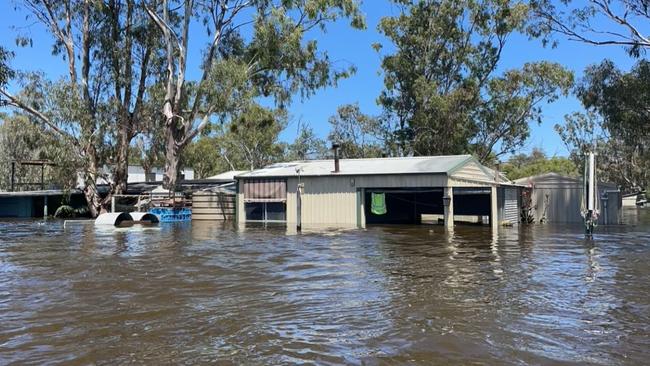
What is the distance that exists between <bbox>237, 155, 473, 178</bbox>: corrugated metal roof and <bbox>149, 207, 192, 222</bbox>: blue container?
510cm

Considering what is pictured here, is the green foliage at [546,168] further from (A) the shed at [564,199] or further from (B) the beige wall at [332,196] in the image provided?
(B) the beige wall at [332,196]

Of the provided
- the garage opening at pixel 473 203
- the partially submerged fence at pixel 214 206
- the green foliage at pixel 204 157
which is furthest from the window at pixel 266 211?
the green foliage at pixel 204 157

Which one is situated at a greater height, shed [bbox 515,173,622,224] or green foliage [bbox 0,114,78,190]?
green foliage [bbox 0,114,78,190]

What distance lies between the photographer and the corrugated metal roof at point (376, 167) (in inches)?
1015

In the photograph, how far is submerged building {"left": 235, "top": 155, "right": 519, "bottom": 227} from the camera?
84.0ft

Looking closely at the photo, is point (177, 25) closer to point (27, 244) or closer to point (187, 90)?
point (187, 90)

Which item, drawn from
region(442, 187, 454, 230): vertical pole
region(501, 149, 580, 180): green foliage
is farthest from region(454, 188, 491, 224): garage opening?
region(501, 149, 580, 180): green foliage

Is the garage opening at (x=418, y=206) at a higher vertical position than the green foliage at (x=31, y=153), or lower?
lower

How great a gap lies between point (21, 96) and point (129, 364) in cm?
3764

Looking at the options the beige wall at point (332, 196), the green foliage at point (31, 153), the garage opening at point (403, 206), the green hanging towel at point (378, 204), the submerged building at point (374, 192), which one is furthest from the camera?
the green foliage at point (31, 153)

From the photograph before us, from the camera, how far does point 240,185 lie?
29969mm

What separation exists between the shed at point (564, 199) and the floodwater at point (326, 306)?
46.9 ft

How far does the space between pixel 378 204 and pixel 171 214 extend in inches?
448

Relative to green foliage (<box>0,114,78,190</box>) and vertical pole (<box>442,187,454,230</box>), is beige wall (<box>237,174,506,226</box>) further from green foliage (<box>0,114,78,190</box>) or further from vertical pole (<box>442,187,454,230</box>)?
green foliage (<box>0,114,78,190</box>)
